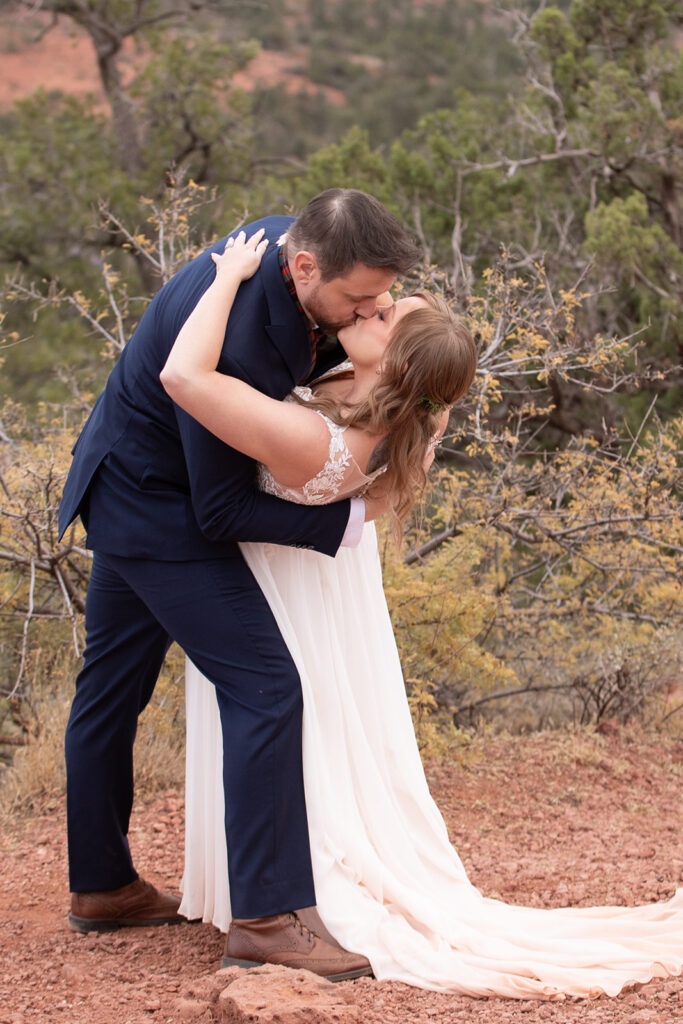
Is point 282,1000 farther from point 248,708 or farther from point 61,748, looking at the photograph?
point 61,748

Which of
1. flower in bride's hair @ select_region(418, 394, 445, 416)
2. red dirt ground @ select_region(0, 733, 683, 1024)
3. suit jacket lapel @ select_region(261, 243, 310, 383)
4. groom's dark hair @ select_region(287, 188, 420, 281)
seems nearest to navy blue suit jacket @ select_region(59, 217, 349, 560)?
suit jacket lapel @ select_region(261, 243, 310, 383)

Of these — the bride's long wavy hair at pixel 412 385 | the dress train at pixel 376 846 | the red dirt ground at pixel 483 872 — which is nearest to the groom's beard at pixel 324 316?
the bride's long wavy hair at pixel 412 385

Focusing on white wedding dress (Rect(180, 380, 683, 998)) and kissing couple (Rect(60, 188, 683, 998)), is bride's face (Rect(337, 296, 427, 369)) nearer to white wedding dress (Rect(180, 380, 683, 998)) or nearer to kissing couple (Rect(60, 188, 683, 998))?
kissing couple (Rect(60, 188, 683, 998))

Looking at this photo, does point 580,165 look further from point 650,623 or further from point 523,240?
point 650,623

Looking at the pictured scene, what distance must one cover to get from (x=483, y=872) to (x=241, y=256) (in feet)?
7.39

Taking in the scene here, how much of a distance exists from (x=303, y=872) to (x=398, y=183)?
7.62 m

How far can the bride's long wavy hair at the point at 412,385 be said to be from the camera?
2.46 m

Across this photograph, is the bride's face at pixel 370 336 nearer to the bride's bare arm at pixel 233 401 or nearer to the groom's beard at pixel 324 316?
the groom's beard at pixel 324 316

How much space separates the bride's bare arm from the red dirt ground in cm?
122

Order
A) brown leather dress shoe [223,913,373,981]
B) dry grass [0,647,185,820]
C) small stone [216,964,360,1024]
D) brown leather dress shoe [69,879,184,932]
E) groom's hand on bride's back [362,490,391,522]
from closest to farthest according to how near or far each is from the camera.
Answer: small stone [216,964,360,1024] < brown leather dress shoe [223,913,373,981] < groom's hand on bride's back [362,490,391,522] < brown leather dress shoe [69,879,184,932] < dry grass [0,647,185,820]

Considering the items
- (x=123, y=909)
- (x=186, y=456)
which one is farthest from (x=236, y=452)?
(x=123, y=909)

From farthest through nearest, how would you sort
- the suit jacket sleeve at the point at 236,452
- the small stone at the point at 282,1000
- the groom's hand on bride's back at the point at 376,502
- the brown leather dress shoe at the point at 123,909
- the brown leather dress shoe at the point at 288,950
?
the brown leather dress shoe at the point at 123,909 < the groom's hand on bride's back at the point at 376,502 < the brown leather dress shoe at the point at 288,950 < the suit jacket sleeve at the point at 236,452 < the small stone at the point at 282,1000

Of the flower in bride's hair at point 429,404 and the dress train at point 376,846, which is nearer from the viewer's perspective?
the flower in bride's hair at point 429,404

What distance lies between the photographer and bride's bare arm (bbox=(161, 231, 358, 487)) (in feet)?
7.61
